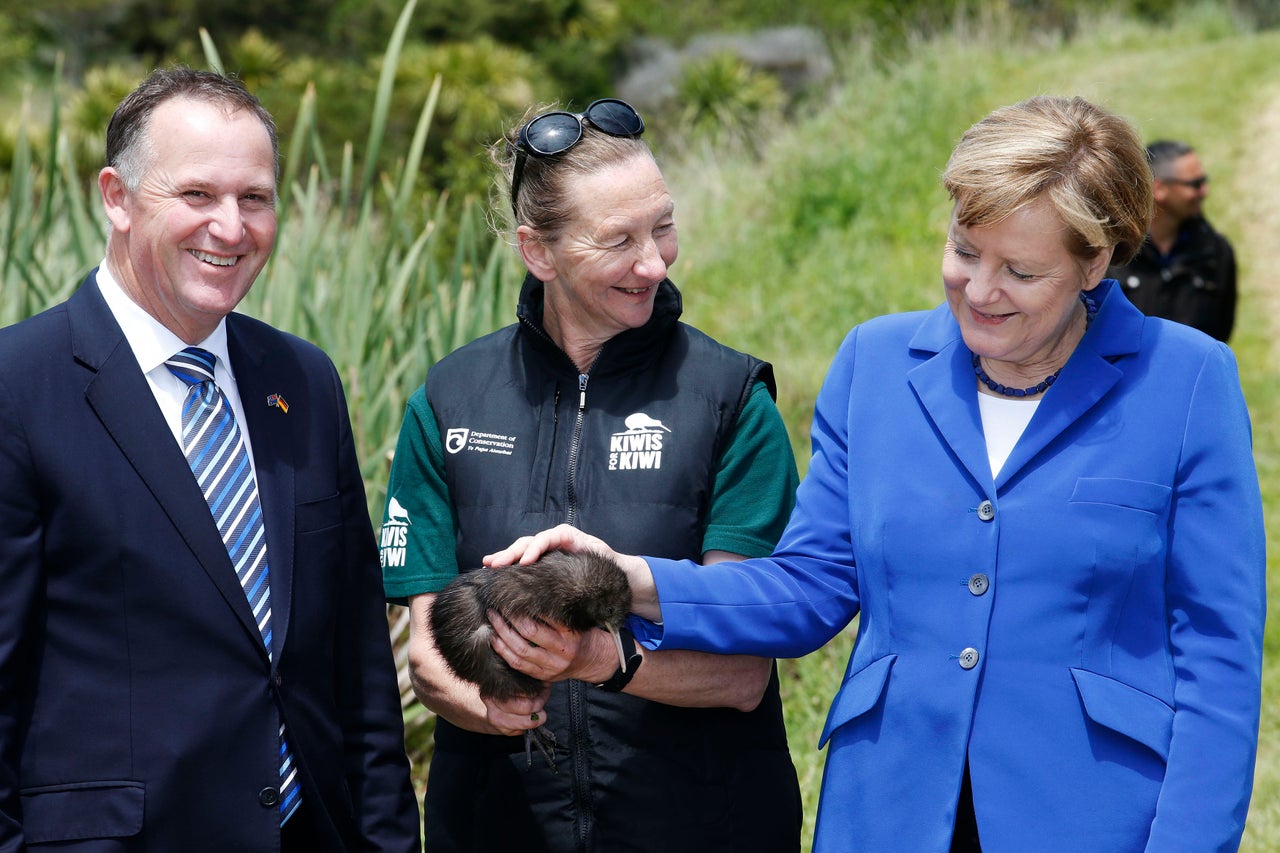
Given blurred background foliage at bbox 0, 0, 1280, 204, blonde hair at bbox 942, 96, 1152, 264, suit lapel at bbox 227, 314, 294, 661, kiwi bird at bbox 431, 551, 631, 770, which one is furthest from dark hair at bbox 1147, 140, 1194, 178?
blurred background foliage at bbox 0, 0, 1280, 204

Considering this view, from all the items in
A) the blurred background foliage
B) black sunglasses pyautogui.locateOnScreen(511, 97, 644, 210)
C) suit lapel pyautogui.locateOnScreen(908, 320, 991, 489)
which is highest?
the blurred background foliage

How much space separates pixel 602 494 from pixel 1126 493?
2.94 ft

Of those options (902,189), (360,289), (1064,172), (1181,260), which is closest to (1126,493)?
(1064,172)

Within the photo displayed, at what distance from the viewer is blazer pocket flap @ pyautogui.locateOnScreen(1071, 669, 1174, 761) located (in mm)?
1961

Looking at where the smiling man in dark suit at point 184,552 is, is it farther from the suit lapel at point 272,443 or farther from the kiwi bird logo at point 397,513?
the kiwi bird logo at point 397,513

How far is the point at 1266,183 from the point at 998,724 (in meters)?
13.6

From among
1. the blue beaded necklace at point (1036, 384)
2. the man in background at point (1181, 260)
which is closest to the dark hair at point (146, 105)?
the blue beaded necklace at point (1036, 384)

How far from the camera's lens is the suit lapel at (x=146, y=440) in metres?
2.02

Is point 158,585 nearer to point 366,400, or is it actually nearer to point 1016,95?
point 366,400

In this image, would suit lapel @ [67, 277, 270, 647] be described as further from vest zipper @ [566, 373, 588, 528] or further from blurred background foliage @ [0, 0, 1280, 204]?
blurred background foliage @ [0, 0, 1280, 204]

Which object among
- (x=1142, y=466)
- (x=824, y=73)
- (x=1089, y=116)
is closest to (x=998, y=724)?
(x=1142, y=466)

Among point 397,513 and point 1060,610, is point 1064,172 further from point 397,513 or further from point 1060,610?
point 397,513

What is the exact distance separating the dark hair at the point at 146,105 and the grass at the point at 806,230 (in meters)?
1.40

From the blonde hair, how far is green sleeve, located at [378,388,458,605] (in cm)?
106
